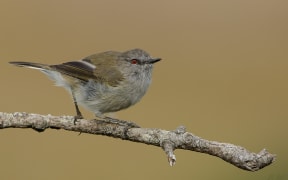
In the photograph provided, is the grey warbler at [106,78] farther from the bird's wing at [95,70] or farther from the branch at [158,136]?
the branch at [158,136]

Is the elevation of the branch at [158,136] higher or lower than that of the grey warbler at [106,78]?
lower

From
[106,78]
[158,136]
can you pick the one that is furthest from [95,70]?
[158,136]

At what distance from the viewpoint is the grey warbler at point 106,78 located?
3.24 meters

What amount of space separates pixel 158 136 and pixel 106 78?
1174mm

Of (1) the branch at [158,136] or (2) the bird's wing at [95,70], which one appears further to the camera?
(2) the bird's wing at [95,70]

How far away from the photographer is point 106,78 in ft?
11.1

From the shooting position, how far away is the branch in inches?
76.3

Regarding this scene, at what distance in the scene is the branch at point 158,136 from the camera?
1937 millimetres

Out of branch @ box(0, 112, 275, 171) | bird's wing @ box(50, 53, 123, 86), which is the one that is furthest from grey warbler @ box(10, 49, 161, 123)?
branch @ box(0, 112, 275, 171)

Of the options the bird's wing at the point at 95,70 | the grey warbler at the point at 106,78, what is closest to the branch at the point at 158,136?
the grey warbler at the point at 106,78

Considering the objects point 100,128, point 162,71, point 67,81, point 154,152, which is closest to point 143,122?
point 154,152

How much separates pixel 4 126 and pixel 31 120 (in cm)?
12

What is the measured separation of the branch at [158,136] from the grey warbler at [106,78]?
55 centimetres

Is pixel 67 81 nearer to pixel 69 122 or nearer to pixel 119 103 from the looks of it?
pixel 119 103
